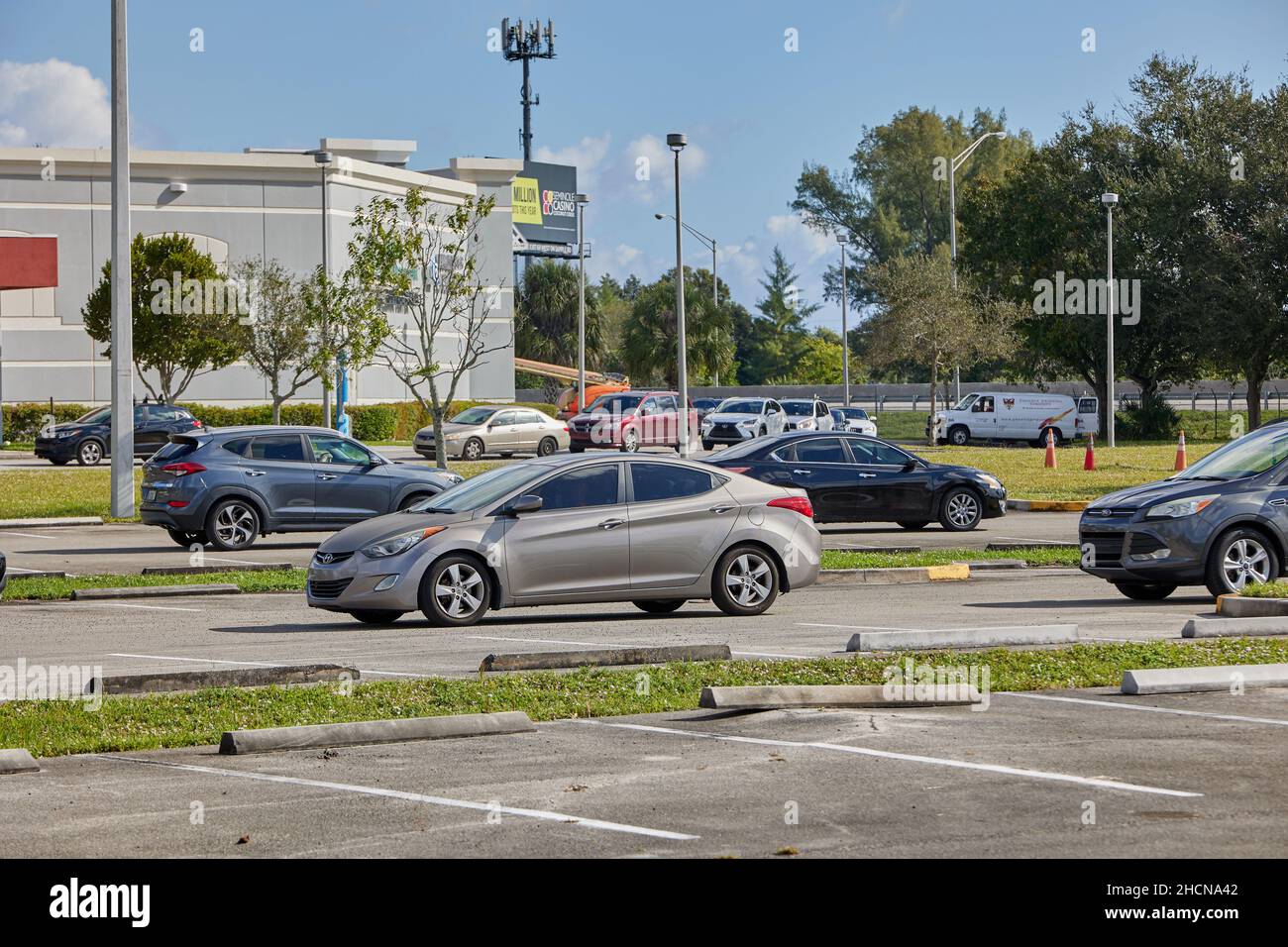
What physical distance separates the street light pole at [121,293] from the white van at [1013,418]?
116 feet

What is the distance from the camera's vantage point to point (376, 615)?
564 inches

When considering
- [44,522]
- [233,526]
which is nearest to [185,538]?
[233,526]

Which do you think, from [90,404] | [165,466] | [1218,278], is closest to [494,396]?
[90,404]

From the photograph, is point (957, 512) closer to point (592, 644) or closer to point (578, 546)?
point (578, 546)

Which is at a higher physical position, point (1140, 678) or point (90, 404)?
point (90, 404)

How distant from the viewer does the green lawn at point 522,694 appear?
9.23 m

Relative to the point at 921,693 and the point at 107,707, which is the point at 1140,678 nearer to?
the point at 921,693

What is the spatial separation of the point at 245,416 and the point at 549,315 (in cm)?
4543

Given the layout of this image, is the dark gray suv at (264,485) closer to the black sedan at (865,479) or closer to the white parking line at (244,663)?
the black sedan at (865,479)

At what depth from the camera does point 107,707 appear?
32.3ft
